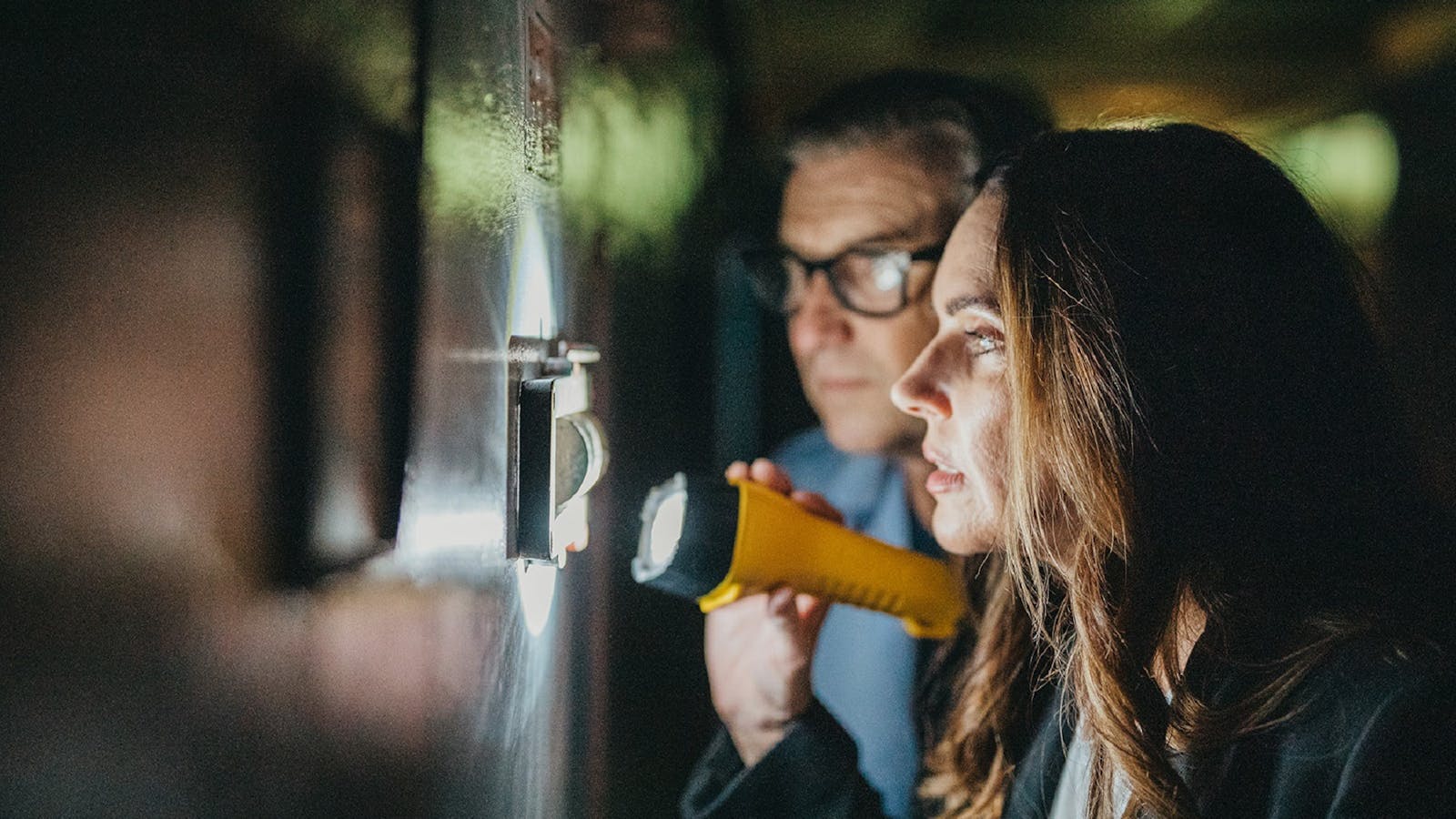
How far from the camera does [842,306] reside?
4.45ft

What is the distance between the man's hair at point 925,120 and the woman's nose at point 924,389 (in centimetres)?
46

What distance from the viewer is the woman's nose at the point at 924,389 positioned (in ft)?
2.77

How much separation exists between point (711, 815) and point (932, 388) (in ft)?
1.80

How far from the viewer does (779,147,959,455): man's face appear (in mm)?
1302

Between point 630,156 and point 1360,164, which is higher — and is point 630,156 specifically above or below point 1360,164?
below

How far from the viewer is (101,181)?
0.25m

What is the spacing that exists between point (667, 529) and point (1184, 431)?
1.38ft

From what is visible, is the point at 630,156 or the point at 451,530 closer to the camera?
the point at 451,530

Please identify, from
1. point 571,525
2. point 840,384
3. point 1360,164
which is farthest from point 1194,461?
point 1360,164

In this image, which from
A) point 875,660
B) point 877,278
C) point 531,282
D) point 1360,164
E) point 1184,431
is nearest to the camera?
point 531,282

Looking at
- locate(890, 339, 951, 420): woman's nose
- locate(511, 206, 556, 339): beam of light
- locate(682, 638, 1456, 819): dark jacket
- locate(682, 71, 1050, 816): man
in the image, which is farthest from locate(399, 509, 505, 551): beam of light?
locate(682, 71, 1050, 816): man

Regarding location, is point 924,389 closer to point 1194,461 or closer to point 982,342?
point 982,342

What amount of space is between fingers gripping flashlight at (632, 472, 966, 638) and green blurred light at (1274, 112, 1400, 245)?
5.71 ft

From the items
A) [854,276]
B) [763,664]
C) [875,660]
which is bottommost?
[875,660]
